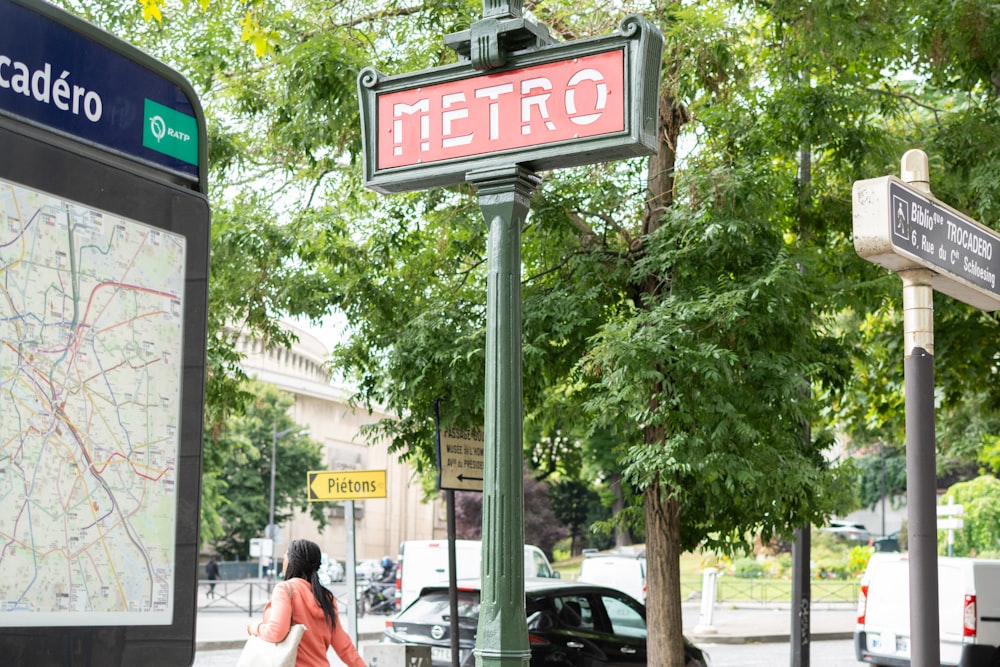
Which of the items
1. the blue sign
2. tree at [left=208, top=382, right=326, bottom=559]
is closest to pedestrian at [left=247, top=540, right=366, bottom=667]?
the blue sign

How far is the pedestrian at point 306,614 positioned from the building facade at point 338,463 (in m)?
60.9

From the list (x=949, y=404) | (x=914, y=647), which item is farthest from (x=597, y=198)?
(x=914, y=647)

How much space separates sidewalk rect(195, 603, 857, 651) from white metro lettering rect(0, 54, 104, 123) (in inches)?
714

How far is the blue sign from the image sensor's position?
97.0 inches

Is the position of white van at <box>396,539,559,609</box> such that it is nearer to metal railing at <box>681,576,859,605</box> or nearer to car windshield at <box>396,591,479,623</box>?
car windshield at <box>396,591,479,623</box>

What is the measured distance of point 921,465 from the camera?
5500 mm

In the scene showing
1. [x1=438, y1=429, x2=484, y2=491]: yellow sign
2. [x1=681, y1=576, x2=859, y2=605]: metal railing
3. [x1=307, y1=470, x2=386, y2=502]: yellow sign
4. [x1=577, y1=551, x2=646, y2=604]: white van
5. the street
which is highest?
[x1=438, y1=429, x2=484, y2=491]: yellow sign

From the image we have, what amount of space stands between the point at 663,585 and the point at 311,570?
573 centimetres

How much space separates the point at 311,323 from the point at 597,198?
3304mm

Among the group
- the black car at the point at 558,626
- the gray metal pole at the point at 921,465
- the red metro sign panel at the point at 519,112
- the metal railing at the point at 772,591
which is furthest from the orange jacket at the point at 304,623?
the metal railing at the point at 772,591

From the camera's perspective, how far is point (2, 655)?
90.7 inches

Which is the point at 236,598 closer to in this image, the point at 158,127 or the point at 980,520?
the point at 980,520

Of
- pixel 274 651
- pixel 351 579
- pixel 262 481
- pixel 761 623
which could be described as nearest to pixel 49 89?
pixel 274 651

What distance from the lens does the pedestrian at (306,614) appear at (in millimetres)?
6621
